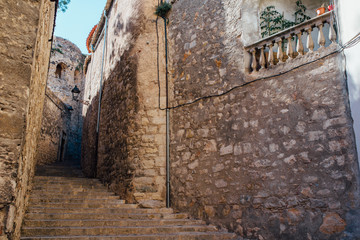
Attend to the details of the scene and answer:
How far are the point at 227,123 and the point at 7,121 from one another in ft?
13.4

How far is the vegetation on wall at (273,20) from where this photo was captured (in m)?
6.60

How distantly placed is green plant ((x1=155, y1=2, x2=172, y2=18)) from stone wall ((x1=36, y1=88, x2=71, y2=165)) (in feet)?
22.9

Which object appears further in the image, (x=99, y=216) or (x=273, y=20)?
(x=273, y=20)

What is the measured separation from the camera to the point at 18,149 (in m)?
2.40

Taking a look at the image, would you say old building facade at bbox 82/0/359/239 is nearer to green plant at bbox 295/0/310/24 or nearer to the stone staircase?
green plant at bbox 295/0/310/24

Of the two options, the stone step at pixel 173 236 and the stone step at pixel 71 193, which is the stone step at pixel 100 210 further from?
the stone step at pixel 173 236

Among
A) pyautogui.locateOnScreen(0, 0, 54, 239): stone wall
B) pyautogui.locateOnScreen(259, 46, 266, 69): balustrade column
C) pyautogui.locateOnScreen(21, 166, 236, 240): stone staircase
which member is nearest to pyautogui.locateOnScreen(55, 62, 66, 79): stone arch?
pyautogui.locateOnScreen(21, 166, 236, 240): stone staircase

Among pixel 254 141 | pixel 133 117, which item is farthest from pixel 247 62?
pixel 133 117

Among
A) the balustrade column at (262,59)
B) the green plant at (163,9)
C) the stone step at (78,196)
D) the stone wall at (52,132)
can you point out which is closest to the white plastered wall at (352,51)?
the balustrade column at (262,59)

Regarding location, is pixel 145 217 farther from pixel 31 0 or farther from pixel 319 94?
pixel 31 0

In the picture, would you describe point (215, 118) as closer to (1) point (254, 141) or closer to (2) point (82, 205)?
(1) point (254, 141)

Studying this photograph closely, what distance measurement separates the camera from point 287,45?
537 centimetres

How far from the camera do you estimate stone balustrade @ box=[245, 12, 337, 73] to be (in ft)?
16.3

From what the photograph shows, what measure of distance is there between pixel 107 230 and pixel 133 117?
2.76m
